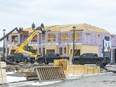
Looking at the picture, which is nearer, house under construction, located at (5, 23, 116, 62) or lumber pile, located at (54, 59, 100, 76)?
lumber pile, located at (54, 59, 100, 76)

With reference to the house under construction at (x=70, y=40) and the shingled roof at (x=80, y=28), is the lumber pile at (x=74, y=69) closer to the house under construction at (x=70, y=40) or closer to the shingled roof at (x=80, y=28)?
the house under construction at (x=70, y=40)

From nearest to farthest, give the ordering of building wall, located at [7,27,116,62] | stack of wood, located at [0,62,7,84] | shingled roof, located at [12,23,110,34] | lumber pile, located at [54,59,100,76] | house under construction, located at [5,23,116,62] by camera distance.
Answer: stack of wood, located at [0,62,7,84] → lumber pile, located at [54,59,100,76] → building wall, located at [7,27,116,62] → house under construction, located at [5,23,116,62] → shingled roof, located at [12,23,110,34]

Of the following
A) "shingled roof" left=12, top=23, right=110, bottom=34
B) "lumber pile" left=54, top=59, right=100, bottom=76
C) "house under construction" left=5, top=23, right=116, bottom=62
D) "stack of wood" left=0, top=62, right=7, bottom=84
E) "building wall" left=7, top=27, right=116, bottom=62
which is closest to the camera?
"stack of wood" left=0, top=62, right=7, bottom=84

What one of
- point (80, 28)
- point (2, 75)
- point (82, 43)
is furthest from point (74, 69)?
point (80, 28)

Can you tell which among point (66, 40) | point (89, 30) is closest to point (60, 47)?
point (66, 40)

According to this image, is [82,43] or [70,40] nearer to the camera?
[82,43]

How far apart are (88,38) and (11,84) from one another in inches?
2229

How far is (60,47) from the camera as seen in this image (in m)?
79.9

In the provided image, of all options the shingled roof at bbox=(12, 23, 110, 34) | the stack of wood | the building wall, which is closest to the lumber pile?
the stack of wood

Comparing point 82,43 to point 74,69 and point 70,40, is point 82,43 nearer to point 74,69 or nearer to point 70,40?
point 70,40

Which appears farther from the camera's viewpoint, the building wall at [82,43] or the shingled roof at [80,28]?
the shingled roof at [80,28]

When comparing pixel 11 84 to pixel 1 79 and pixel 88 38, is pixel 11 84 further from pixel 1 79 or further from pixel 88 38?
pixel 88 38

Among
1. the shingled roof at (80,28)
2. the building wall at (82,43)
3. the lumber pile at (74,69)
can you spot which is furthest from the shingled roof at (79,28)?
the lumber pile at (74,69)

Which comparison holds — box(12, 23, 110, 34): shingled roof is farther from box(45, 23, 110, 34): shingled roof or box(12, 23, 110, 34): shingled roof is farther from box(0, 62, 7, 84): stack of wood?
box(0, 62, 7, 84): stack of wood
